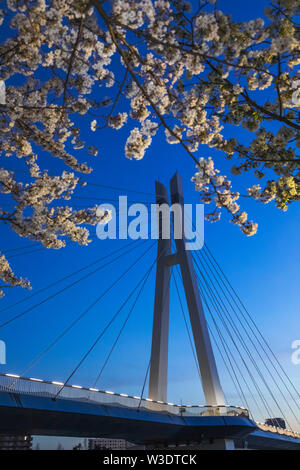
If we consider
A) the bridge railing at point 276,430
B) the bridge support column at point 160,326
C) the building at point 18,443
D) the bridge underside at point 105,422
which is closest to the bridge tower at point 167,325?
the bridge support column at point 160,326

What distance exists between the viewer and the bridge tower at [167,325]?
68.5 feet

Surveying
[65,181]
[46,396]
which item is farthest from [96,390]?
[65,181]

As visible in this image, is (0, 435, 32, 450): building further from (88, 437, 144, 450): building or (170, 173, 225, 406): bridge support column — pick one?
(170, 173, 225, 406): bridge support column

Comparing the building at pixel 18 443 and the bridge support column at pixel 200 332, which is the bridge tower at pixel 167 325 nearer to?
the bridge support column at pixel 200 332

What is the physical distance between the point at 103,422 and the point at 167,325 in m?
7.24

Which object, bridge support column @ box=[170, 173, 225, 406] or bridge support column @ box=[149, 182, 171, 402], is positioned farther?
bridge support column @ box=[149, 182, 171, 402]

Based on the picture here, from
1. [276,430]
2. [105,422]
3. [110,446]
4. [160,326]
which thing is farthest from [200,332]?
[110,446]

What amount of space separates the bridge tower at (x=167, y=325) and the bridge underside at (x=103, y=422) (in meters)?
1.49

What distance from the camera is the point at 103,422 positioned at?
1775 centimetres

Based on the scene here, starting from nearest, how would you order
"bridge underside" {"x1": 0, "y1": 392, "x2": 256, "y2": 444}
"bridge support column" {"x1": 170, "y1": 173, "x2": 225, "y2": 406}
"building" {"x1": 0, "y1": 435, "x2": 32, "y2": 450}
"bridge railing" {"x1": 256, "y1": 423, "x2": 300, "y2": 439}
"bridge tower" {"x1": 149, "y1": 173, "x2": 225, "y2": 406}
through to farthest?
"bridge underside" {"x1": 0, "y1": 392, "x2": 256, "y2": 444} < "bridge support column" {"x1": 170, "y1": 173, "x2": 225, "y2": 406} < "bridge tower" {"x1": 149, "y1": 173, "x2": 225, "y2": 406} < "bridge railing" {"x1": 256, "y1": 423, "x2": 300, "y2": 439} < "building" {"x1": 0, "y1": 435, "x2": 32, "y2": 450}

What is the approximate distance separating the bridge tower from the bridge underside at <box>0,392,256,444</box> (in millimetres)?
1493

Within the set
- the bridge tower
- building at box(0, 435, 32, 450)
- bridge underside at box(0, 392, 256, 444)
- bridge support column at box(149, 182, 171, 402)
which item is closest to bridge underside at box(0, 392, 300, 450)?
bridge underside at box(0, 392, 256, 444)

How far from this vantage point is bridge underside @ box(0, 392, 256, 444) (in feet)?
47.8

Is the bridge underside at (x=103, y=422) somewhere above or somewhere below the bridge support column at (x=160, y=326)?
below
